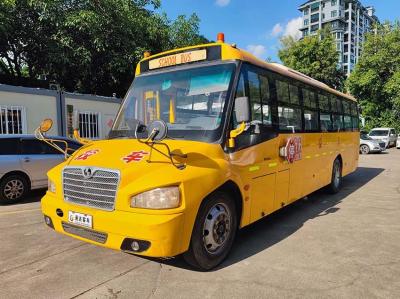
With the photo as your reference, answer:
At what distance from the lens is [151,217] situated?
3.77 m

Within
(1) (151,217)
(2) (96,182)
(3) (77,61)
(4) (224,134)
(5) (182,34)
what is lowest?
(1) (151,217)

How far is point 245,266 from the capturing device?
4.57 meters

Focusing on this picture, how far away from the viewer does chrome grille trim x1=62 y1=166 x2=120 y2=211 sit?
3961 mm

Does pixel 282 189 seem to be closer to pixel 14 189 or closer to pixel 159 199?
pixel 159 199

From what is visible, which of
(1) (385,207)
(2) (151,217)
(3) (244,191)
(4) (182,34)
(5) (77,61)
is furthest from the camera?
(4) (182,34)

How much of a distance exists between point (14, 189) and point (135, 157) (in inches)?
239

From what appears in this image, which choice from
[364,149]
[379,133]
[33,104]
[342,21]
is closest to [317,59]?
[379,133]

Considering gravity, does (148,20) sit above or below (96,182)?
above

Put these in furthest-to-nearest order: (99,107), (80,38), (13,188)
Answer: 1. (80,38)
2. (99,107)
3. (13,188)

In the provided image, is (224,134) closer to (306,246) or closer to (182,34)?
(306,246)

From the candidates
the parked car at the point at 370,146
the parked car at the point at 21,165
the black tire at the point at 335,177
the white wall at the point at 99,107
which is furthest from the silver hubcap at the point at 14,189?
the parked car at the point at 370,146

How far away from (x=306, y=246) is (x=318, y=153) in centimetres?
321

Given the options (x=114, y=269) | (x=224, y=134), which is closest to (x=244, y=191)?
(x=224, y=134)

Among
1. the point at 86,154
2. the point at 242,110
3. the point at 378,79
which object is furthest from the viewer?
the point at 378,79
